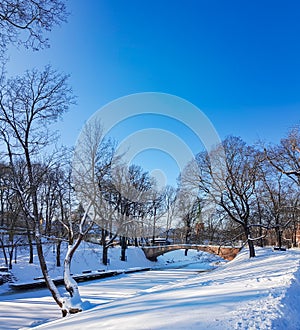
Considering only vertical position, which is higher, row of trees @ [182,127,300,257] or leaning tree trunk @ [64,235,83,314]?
row of trees @ [182,127,300,257]

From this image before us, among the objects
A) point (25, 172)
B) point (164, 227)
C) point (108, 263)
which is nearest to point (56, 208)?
point (25, 172)

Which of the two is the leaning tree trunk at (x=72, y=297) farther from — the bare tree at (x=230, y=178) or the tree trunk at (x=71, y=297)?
the bare tree at (x=230, y=178)

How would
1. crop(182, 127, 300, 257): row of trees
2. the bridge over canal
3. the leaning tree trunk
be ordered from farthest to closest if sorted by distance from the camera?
1. the bridge over canal
2. crop(182, 127, 300, 257): row of trees
3. the leaning tree trunk

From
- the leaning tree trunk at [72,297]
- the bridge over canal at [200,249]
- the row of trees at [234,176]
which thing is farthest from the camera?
the bridge over canal at [200,249]

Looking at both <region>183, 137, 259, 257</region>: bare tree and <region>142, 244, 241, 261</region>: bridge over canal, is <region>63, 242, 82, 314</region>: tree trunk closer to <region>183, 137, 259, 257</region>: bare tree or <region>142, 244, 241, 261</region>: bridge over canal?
<region>183, 137, 259, 257</region>: bare tree

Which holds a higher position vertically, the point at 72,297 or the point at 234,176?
the point at 234,176

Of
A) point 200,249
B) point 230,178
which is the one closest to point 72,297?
point 230,178

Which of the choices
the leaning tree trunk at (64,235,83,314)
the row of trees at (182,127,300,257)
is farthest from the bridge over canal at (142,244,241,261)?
the leaning tree trunk at (64,235,83,314)

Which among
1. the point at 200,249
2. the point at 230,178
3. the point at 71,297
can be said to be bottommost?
the point at 200,249

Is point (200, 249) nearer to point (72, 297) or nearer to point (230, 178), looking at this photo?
point (230, 178)

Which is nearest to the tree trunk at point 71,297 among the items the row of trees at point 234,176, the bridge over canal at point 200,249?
the row of trees at point 234,176

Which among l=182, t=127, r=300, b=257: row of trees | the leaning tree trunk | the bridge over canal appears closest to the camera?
the leaning tree trunk

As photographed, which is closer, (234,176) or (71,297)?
(71,297)

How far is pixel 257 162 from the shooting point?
16359 mm
